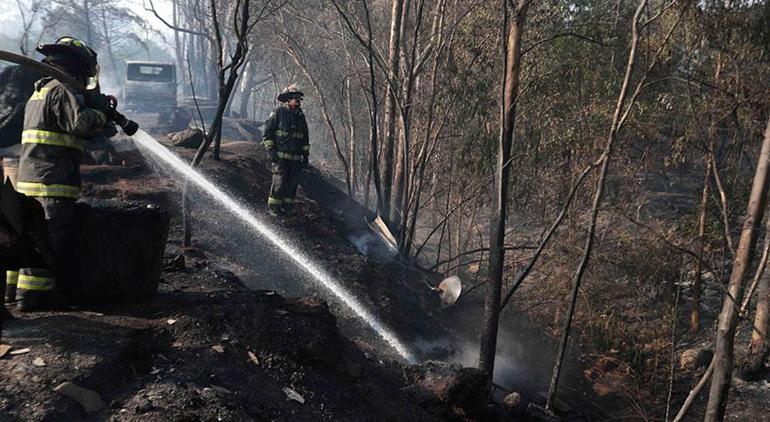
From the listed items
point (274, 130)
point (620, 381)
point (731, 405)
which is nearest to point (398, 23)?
point (274, 130)

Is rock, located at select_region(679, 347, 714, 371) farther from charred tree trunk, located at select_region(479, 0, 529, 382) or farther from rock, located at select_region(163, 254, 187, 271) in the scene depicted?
rock, located at select_region(163, 254, 187, 271)

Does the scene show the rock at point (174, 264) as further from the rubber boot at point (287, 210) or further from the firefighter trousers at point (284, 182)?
the rubber boot at point (287, 210)

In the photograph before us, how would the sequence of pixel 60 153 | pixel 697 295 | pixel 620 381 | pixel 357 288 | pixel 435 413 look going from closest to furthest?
1. pixel 60 153
2. pixel 435 413
3. pixel 357 288
4. pixel 620 381
5. pixel 697 295

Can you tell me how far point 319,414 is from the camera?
342 centimetres

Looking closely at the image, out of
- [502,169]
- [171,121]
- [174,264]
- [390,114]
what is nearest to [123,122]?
A: [174,264]

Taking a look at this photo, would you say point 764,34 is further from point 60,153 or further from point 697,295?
point 60,153

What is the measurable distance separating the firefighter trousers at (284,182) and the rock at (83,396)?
19.2 ft

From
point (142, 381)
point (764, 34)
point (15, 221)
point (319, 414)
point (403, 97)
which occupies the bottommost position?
point (319, 414)

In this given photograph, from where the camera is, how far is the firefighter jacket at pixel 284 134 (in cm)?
828

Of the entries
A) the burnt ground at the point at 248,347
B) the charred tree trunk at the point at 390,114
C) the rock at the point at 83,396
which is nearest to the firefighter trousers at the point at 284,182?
the burnt ground at the point at 248,347

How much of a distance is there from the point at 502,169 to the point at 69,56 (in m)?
4.07

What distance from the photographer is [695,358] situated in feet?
29.4

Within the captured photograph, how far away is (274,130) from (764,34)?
736cm

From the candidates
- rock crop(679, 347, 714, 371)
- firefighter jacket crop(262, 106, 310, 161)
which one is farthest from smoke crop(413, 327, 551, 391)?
firefighter jacket crop(262, 106, 310, 161)
